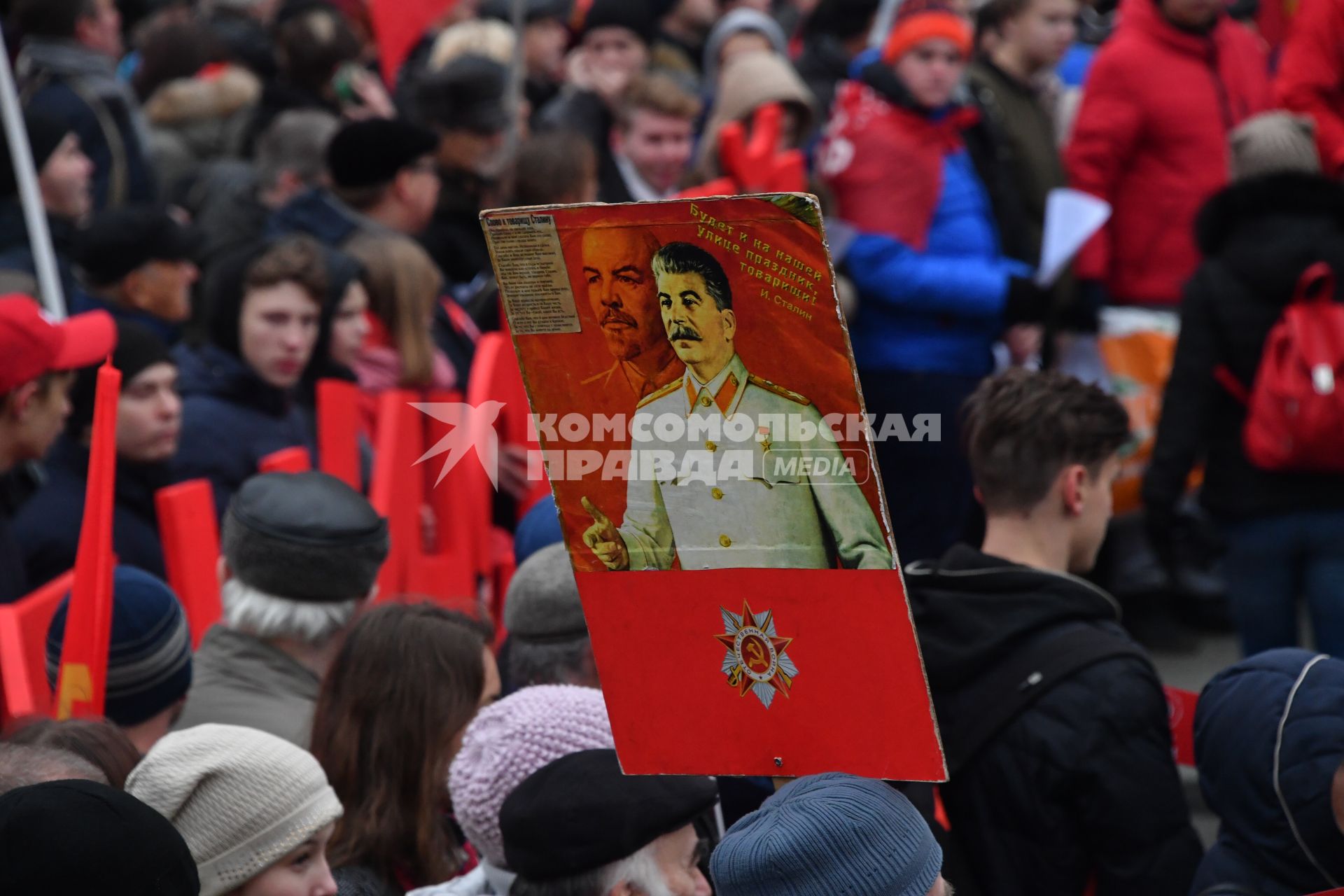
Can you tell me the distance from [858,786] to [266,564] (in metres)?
1.71

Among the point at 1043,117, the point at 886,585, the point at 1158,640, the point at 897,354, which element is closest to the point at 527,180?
the point at 897,354

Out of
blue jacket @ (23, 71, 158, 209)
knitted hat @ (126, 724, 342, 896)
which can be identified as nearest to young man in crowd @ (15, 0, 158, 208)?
blue jacket @ (23, 71, 158, 209)

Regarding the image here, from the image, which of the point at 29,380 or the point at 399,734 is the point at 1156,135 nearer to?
the point at 29,380

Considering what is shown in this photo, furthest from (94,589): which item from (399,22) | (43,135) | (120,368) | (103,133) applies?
(399,22)

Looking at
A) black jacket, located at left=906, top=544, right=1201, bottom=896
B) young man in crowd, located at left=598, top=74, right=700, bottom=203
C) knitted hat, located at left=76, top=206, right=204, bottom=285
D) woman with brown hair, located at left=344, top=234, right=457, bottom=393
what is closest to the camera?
black jacket, located at left=906, top=544, right=1201, bottom=896

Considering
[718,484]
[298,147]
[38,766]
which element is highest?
[718,484]

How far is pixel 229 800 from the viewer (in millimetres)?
2547

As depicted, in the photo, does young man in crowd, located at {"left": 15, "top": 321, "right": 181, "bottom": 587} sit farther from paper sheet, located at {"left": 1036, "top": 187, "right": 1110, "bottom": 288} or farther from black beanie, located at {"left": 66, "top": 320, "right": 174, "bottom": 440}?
paper sheet, located at {"left": 1036, "top": 187, "right": 1110, "bottom": 288}

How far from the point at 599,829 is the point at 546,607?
0.87 meters

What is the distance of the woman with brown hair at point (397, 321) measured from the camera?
17.6ft

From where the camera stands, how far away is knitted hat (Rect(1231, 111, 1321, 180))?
4.73 meters

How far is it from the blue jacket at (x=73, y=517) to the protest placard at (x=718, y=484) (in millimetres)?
2227

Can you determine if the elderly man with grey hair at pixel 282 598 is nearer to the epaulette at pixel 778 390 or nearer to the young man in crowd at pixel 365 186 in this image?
the epaulette at pixel 778 390

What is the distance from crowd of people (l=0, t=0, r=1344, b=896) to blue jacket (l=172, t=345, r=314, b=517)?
1cm
